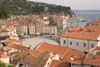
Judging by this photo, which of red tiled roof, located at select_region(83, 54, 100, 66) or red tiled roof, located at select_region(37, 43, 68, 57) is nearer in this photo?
red tiled roof, located at select_region(83, 54, 100, 66)

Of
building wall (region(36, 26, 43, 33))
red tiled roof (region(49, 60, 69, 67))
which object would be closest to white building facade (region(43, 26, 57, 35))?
building wall (region(36, 26, 43, 33))

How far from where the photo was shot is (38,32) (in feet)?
250

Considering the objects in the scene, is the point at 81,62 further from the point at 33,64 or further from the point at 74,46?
the point at 74,46

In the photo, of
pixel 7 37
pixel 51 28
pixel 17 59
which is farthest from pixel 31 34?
pixel 17 59

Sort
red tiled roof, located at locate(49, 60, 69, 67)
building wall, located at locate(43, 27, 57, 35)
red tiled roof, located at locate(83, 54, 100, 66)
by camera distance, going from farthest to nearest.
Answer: building wall, located at locate(43, 27, 57, 35) → red tiled roof, located at locate(49, 60, 69, 67) → red tiled roof, located at locate(83, 54, 100, 66)

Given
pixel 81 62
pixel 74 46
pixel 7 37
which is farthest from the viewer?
pixel 7 37

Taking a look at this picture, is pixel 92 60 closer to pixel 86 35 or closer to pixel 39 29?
pixel 86 35

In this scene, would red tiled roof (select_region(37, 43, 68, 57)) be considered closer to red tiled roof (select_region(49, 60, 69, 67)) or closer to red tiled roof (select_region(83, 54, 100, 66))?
red tiled roof (select_region(49, 60, 69, 67))

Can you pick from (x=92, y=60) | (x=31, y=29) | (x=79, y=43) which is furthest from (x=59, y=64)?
(x=31, y=29)

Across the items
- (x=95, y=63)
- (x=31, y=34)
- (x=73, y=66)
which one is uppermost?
(x=95, y=63)

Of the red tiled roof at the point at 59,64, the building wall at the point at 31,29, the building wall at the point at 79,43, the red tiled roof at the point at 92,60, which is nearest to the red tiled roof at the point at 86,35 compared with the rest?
the building wall at the point at 79,43

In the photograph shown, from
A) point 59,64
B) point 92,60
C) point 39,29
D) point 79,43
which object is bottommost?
point 39,29

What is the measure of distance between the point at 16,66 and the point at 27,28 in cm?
6113

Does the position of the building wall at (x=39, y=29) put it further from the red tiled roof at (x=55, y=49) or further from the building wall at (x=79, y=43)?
the red tiled roof at (x=55, y=49)
